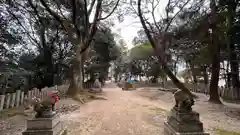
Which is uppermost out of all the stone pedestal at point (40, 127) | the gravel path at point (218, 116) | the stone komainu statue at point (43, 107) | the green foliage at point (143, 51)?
the green foliage at point (143, 51)

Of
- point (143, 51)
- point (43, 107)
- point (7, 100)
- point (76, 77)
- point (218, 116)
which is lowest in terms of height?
point (218, 116)

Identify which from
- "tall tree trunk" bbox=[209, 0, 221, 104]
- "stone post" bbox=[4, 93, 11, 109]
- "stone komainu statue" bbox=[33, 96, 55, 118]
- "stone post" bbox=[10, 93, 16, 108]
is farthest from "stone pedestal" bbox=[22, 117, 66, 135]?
"tall tree trunk" bbox=[209, 0, 221, 104]

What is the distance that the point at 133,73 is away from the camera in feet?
114

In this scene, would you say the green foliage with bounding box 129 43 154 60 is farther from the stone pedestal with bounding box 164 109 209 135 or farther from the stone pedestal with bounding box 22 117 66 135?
the stone pedestal with bounding box 22 117 66 135

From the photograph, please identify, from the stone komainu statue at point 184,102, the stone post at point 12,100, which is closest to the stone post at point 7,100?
the stone post at point 12,100

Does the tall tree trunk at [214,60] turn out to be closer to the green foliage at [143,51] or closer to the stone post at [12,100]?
the stone post at [12,100]

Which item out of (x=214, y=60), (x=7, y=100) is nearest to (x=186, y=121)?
(x=7, y=100)

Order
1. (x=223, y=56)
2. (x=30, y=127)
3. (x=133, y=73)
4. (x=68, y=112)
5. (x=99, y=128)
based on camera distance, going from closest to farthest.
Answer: (x=30, y=127), (x=99, y=128), (x=68, y=112), (x=223, y=56), (x=133, y=73)

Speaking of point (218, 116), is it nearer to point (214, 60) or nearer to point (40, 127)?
point (214, 60)

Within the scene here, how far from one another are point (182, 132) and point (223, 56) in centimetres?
1137

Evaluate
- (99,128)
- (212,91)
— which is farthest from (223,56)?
(99,128)

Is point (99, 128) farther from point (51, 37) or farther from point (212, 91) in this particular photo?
point (51, 37)

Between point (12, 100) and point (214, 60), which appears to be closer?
point (12, 100)

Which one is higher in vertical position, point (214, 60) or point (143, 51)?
point (143, 51)
